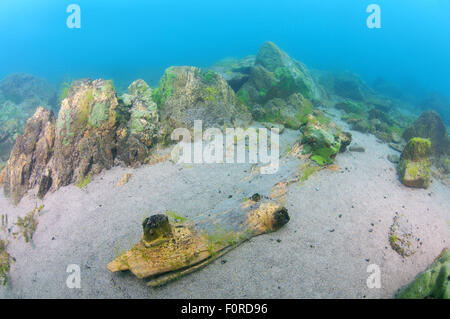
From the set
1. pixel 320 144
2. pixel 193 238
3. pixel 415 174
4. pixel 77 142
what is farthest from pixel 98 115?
pixel 415 174

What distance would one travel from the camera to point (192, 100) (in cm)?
982

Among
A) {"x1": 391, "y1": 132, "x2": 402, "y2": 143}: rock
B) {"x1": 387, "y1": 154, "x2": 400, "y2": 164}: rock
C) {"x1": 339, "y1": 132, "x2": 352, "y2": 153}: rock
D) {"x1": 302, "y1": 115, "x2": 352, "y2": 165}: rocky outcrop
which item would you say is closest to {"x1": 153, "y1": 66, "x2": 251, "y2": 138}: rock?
{"x1": 302, "y1": 115, "x2": 352, "y2": 165}: rocky outcrop

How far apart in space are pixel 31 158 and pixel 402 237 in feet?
36.7

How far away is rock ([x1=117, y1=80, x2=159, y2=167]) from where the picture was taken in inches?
305

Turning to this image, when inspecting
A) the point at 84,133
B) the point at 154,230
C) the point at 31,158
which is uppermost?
the point at 84,133

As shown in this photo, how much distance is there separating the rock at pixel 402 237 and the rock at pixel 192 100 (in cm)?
729

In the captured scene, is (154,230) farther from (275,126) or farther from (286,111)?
(286,111)

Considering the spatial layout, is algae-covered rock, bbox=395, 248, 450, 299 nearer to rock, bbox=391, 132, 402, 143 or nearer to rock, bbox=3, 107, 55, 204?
rock, bbox=3, 107, 55, 204

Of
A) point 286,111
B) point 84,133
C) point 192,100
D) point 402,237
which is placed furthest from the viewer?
point 286,111

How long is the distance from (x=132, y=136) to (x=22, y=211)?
3.82 metres

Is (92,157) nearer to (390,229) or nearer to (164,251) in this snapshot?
(164,251)

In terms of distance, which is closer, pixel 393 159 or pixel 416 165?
pixel 416 165

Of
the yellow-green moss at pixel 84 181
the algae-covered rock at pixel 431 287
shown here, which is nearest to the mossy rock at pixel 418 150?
the algae-covered rock at pixel 431 287
